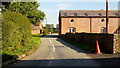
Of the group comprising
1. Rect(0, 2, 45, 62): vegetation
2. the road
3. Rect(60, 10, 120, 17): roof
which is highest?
Rect(60, 10, 120, 17): roof

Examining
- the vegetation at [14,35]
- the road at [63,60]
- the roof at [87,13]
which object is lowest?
the road at [63,60]

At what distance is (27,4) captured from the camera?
43844mm

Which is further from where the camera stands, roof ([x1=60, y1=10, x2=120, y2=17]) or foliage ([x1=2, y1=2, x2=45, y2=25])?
roof ([x1=60, y1=10, x2=120, y2=17])

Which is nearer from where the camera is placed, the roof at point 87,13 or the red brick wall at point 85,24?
the red brick wall at point 85,24

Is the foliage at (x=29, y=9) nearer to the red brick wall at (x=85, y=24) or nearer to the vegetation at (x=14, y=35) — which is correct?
the red brick wall at (x=85, y=24)

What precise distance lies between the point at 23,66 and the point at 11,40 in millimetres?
5031

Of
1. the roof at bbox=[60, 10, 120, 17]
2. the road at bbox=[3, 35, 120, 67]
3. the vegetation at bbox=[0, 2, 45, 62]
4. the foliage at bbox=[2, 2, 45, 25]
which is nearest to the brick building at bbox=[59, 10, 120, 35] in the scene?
the roof at bbox=[60, 10, 120, 17]

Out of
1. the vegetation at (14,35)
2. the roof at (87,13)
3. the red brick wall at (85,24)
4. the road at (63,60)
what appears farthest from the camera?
the roof at (87,13)

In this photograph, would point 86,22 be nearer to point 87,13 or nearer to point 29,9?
point 87,13

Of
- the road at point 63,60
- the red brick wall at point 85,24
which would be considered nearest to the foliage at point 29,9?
the red brick wall at point 85,24

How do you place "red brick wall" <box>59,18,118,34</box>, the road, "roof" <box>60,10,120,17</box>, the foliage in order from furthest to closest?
1. "roof" <box>60,10,120,17</box>
2. "red brick wall" <box>59,18,118,34</box>
3. the foliage
4. the road

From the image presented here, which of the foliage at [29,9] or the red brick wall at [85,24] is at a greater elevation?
the foliage at [29,9]

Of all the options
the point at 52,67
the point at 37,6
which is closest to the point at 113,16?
the point at 37,6

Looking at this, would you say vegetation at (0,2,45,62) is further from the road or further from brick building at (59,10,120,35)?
brick building at (59,10,120,35)
